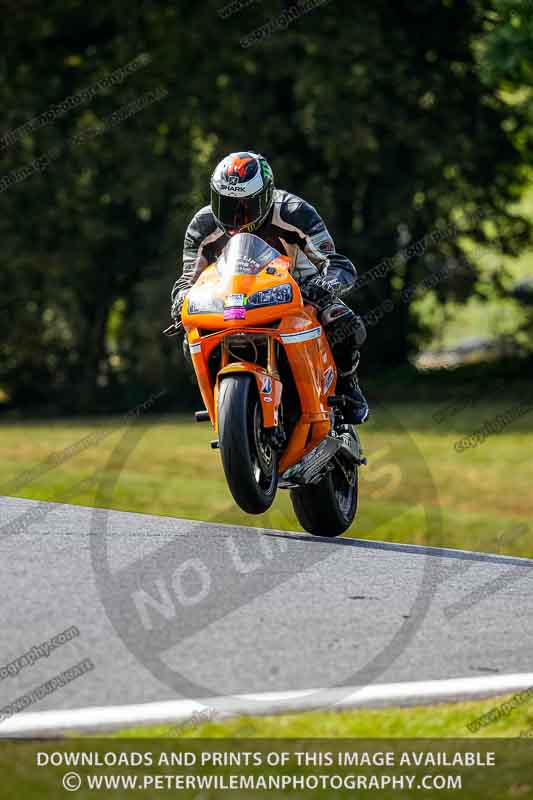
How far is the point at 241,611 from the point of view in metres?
6.29

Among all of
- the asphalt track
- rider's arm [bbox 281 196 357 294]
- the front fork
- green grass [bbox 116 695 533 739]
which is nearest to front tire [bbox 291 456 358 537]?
the asphalt track

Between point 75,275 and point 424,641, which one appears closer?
point 424,641

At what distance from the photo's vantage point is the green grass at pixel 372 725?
4.91 m

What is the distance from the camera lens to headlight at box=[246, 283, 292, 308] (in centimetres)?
737

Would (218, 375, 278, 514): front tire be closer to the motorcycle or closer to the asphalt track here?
the motorcycle

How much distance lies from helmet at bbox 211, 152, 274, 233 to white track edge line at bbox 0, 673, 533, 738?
323 centimetres

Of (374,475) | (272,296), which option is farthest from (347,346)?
(374,475)

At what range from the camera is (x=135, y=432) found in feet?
79.6

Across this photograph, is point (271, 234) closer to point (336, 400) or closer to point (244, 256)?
point (244, 256)

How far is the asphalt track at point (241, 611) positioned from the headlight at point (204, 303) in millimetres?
1438

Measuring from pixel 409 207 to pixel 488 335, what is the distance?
489 centimetres

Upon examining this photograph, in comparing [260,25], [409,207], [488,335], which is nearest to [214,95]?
[260,25]

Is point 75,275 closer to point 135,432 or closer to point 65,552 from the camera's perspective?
point 135,432

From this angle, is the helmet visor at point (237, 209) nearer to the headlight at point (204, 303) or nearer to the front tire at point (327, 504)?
the headlight at point (204, 303)
